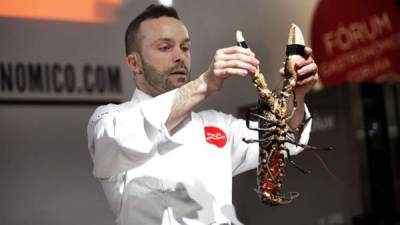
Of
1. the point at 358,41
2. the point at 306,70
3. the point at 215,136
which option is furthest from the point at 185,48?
the point at 358,41

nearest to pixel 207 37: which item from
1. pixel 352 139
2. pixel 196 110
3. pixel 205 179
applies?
pixel 196 110

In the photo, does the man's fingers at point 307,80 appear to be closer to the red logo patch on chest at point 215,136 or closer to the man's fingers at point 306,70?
the man's fingers at point 306,70

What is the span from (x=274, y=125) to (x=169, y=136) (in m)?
0.19

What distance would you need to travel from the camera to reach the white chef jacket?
1.35 metres

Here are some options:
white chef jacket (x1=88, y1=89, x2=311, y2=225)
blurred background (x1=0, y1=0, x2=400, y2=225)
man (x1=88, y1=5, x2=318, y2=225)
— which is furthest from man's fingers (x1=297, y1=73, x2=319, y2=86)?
blurred background (x1=0, y1=0, x2=400, y2=225)

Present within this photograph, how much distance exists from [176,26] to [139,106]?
287mm

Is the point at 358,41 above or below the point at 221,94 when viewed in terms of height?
above

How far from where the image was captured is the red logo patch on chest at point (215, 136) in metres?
1.58

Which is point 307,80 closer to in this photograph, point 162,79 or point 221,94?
point 162,79

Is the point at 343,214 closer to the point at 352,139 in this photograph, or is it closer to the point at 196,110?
the point at 352,139

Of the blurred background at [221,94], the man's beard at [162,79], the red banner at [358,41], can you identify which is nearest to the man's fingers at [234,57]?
the man's beard at [162,79]

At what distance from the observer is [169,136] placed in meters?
1.35

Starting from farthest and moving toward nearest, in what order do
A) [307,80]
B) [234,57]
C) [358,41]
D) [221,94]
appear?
[358,41], [221,94], [307,80], [234,57]

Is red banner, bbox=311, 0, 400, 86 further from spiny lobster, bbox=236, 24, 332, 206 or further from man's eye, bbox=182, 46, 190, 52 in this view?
spiny lobster, bbox=236, 24, 332, 206
